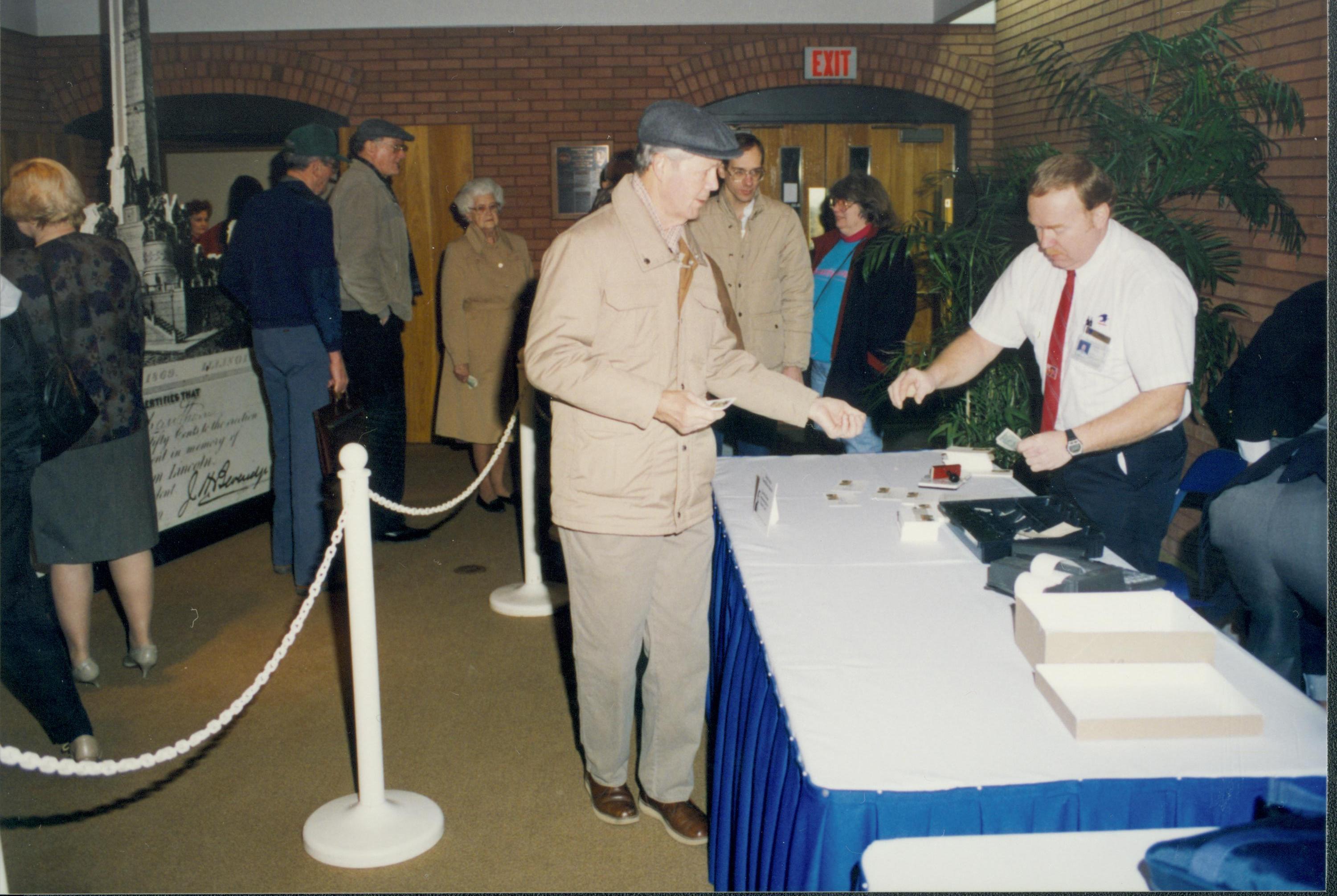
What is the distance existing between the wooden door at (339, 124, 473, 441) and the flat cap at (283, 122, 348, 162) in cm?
277

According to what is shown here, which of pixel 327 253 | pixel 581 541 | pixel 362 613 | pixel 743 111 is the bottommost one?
pixel 362 613

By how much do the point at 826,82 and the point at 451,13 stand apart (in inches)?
101

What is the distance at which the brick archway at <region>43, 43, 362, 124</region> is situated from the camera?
683 cm

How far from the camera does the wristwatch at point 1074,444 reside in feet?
8.16

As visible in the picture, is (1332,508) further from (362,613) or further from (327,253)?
(327,253)

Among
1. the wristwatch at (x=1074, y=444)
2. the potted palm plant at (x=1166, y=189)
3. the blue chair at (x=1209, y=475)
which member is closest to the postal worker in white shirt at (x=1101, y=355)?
the wristwatch at (x=1074, y=444)

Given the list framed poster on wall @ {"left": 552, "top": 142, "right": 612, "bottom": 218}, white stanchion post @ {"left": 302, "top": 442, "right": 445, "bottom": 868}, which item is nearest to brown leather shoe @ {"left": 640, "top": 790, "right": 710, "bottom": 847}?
white stanchion post @ {"left": 302, "top": 442, "right": 445, "bottom": 868}

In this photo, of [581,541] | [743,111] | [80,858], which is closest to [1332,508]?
[581,541]

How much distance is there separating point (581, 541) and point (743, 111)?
553 cm

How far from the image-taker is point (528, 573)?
4.23 meters

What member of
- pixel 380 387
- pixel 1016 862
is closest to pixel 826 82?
pixel 380 387

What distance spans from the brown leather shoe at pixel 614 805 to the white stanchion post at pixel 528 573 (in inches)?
59.5

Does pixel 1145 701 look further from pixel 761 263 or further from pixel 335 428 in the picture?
pixel 335 428

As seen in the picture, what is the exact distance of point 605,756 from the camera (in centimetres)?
254
